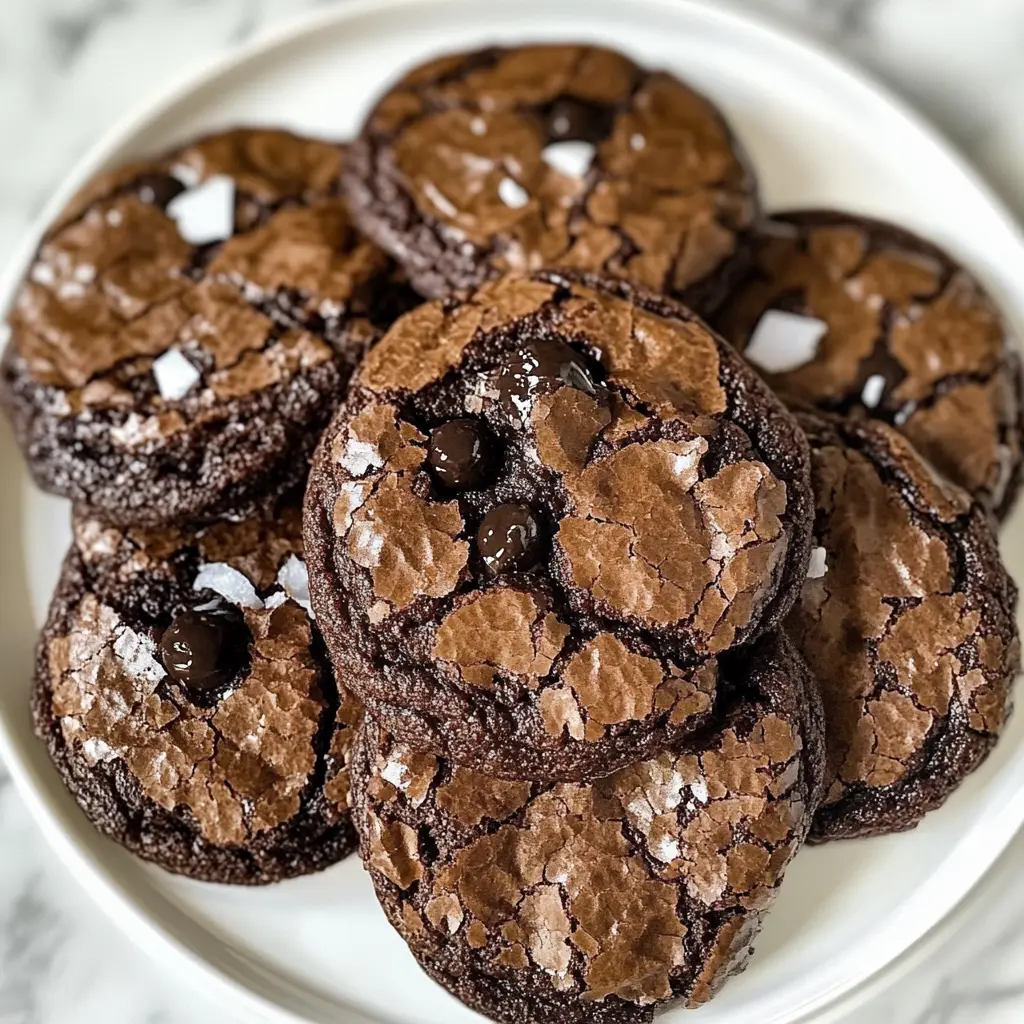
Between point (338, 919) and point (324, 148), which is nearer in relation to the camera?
point (338, 919)

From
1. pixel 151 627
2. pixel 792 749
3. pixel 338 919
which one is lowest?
pixel 338 919

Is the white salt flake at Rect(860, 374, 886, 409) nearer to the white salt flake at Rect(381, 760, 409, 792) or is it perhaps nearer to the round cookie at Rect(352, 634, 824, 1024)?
the round cookie at Rect(352, 634, 824, 1024)

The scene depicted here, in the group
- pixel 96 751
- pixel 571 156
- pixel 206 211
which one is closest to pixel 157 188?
pixel 206 211

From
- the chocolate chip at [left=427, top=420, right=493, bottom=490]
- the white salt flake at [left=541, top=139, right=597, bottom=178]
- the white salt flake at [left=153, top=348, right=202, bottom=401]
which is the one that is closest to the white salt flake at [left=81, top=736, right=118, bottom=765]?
the white salt flake at [left=153, top=348, right=202, bottom=401]

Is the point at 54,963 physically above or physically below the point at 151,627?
below

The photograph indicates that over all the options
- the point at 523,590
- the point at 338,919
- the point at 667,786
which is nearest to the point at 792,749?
the point at 667,786

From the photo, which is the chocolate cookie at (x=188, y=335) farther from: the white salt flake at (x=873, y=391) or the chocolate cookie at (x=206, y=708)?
the white salt flake at (x=873, y=391)

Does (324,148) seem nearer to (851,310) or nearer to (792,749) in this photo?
(851,310)

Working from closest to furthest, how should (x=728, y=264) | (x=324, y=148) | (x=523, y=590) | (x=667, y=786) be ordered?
1. (x=523, y=590)
2. (x=667, y=786)
3. (x=728, y=264)
4. (x=324, y=148)
